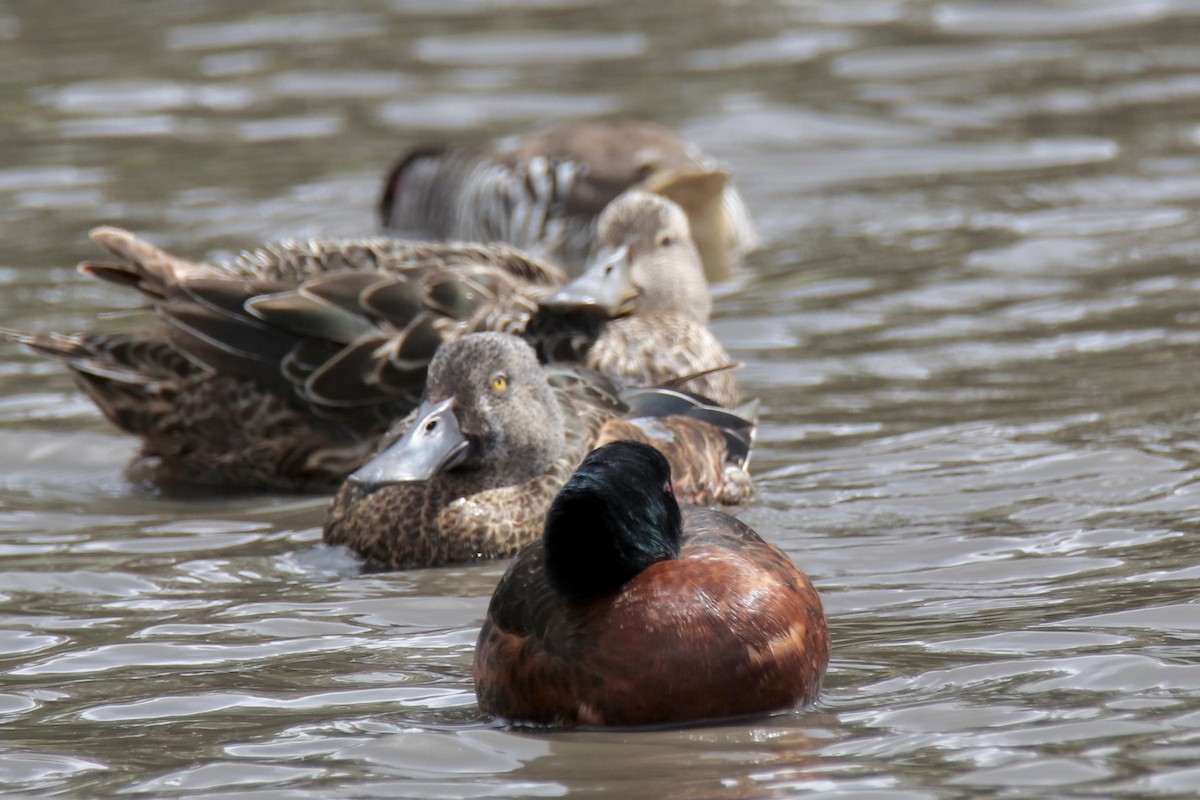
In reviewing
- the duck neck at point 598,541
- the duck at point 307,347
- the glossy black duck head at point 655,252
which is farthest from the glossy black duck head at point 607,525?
the glossy black duck head at point 655,252

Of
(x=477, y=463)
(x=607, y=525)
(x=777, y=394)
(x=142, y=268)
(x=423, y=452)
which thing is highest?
(x=142, y=268)

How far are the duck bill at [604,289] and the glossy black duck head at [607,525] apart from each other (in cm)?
284

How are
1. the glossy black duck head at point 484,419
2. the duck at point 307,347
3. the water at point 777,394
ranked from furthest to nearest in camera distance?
the duck at point 307,347 → the glossy black duck head at point 484,419 → the water at point 777,394

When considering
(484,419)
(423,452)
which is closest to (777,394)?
(484,419)

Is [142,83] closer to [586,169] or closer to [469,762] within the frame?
[586,169]

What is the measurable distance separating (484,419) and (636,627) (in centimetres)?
193

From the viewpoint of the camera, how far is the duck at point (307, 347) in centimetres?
780

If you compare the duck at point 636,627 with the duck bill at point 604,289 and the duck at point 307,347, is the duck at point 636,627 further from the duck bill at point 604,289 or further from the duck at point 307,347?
the duck bill at point 604,289

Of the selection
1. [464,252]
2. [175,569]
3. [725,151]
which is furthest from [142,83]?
[175,569]

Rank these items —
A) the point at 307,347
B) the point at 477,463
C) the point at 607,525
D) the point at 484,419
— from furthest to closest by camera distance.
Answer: the point at 307,347, the point at 477,463, the point at 484,419, the point at 607,525

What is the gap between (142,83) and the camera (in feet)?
52.0

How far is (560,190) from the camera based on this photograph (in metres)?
12.4

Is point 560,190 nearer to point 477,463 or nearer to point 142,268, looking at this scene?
point 142,268

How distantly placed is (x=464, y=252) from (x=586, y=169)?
149 inches
